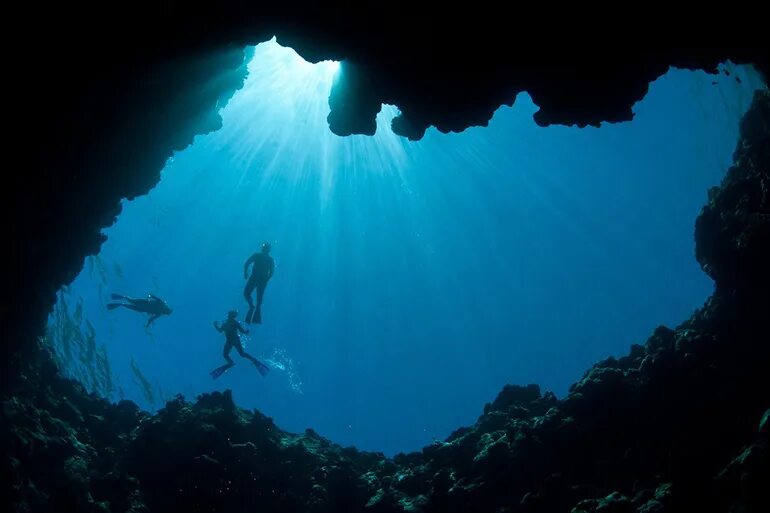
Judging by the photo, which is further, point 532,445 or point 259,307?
point 259,307

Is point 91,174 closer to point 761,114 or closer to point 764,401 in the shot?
point 764,401

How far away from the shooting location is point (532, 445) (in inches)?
478

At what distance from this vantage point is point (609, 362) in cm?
1580

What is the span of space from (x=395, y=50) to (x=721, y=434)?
1154 centimetres

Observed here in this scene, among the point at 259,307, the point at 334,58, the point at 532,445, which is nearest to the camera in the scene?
the point at 334,58

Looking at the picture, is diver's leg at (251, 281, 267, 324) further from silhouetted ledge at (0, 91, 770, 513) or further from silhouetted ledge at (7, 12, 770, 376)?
silhouetted ledge at (7, 12, 770, 376)

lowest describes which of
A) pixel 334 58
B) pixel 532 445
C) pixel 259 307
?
pixel 532 445

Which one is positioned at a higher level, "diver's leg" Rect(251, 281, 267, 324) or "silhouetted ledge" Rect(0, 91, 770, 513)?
"diver's leg" Rect(251, 281, 267, 324)

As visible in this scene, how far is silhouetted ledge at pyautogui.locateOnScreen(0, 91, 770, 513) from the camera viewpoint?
10398 millimetres

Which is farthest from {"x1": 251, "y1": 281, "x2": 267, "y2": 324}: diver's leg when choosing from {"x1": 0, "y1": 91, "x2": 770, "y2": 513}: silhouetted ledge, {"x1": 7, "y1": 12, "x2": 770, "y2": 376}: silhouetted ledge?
{"x1": 7, "y1": 12, "x2": 770, "y2": 376}: silhouetted ledge

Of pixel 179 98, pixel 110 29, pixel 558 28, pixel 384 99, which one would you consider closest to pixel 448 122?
pixel 384 99

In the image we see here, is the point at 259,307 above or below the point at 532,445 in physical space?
above

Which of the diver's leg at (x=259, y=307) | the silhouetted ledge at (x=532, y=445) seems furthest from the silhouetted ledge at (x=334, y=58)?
the diver's leg at (x=259, y=307)

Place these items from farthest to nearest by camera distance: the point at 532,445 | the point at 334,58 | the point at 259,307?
the point at 259,307 < the point at 532,445 < the point at 334,58
